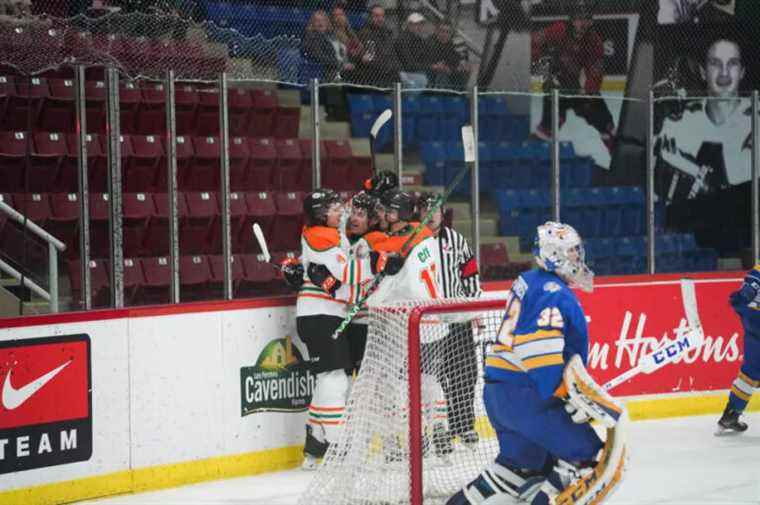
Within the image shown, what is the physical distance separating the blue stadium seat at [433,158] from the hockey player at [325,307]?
9.60ft

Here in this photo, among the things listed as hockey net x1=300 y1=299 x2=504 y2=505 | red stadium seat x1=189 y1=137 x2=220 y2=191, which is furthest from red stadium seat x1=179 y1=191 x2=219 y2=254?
hockey net x1=300 y1=299 x2=504 y2=505

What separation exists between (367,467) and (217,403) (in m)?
1.25

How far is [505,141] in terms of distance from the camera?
1038 centimetres

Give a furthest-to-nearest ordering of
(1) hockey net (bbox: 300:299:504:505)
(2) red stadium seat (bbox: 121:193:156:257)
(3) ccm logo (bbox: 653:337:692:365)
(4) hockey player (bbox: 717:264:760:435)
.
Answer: (4) hockey player (bbox: 717:264:760:435), (2) red stadium seat (bbox: 121:193:156:257), (1) hockey net (bbox: 300:299:504:505), (3) ccm logo (bbox: 653:337:692:365)

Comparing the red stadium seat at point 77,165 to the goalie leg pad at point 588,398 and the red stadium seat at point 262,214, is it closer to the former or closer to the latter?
the red stadium seat at point 262,214

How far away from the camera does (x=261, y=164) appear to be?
879cm

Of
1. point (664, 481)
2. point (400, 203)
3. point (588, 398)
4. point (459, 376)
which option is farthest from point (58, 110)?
point (588, 398)

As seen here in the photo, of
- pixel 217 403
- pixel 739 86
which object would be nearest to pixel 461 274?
pixel 217 403

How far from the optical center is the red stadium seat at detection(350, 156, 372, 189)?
945cm

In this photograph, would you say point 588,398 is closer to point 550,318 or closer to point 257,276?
point 550,318

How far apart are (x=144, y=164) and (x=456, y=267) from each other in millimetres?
1861

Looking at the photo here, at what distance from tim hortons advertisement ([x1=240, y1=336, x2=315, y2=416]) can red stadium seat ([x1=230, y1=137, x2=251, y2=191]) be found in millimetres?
1598

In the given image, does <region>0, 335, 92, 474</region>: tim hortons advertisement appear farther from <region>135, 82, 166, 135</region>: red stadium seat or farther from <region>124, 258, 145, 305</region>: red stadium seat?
<region>135, 82, 166, 135</region>: red stadium seat

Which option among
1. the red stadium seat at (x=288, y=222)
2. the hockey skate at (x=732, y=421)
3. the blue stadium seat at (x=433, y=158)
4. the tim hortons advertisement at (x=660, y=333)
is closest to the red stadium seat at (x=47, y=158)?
the red stadium seat at (x=288, y=222)
